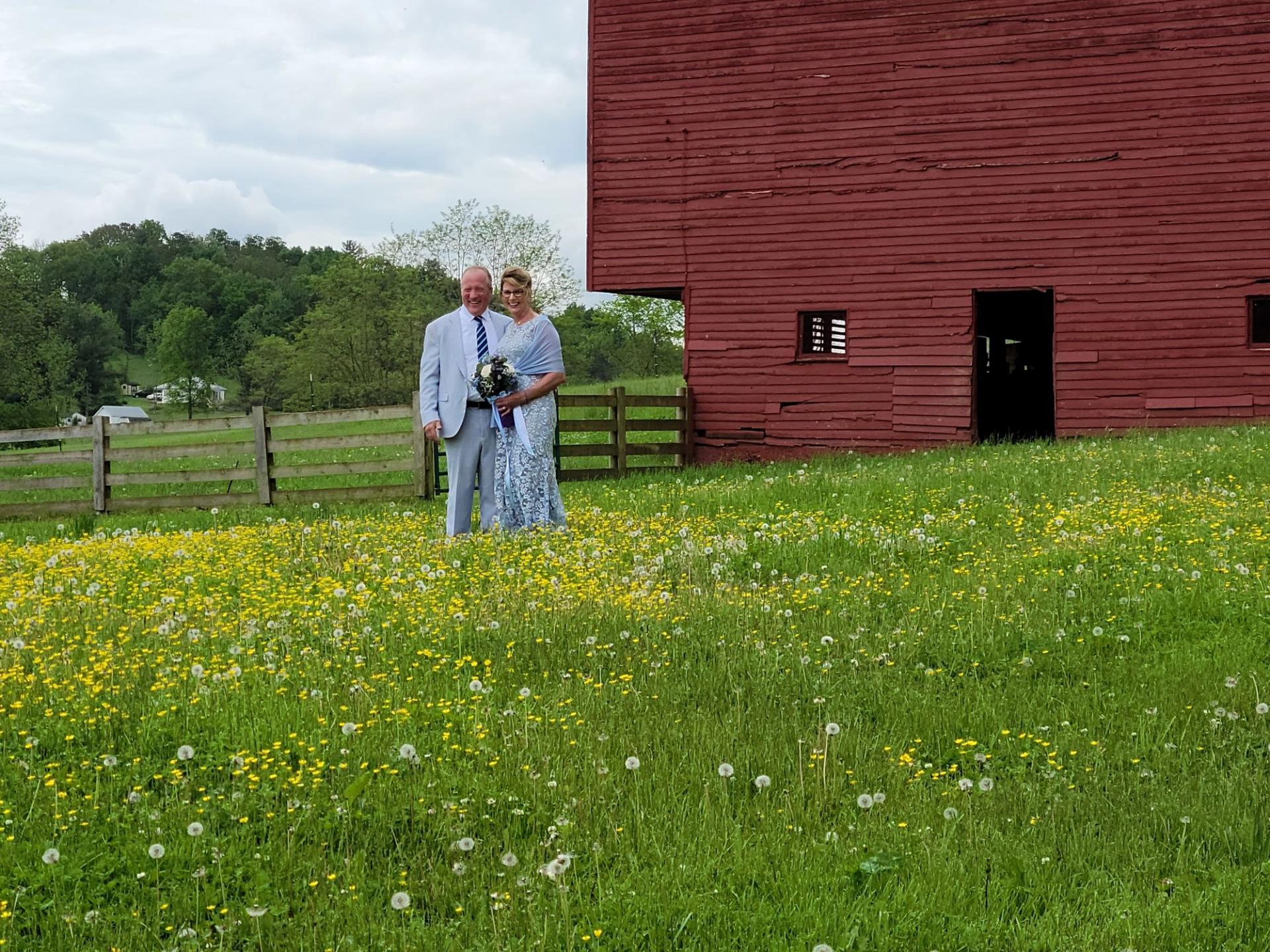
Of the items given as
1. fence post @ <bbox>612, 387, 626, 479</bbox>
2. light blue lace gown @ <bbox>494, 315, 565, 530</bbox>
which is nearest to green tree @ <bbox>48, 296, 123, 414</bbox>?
fence post @ <bbox>612, 387, 626, 479</bbox>

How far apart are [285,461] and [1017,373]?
17126mm

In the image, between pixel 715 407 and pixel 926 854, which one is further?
pixel 715 407

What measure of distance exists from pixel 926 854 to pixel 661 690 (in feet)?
6.74

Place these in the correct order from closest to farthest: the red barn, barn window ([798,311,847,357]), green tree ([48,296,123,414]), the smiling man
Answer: the smiling man
the red barn
barn window ([798,311,847,357])
green tree ([48,296,123,414])

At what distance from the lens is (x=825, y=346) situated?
24266mm

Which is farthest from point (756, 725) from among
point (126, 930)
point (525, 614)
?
point (126, 930)

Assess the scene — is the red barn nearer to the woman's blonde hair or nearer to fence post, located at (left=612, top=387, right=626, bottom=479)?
fence post, located at (left=612, top=387, right=626, bottom=479)

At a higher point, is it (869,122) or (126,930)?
(869,122)

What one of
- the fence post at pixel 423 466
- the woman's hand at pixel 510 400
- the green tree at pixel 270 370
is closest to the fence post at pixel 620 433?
the fence post at pixel 423 466

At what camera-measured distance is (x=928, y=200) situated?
2175 cm

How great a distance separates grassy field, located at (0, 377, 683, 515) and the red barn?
2858 mm

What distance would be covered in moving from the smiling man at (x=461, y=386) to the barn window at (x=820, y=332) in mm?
12649

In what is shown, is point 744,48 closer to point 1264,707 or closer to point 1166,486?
point 1166,486

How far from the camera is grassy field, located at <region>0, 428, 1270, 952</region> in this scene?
399 cm
